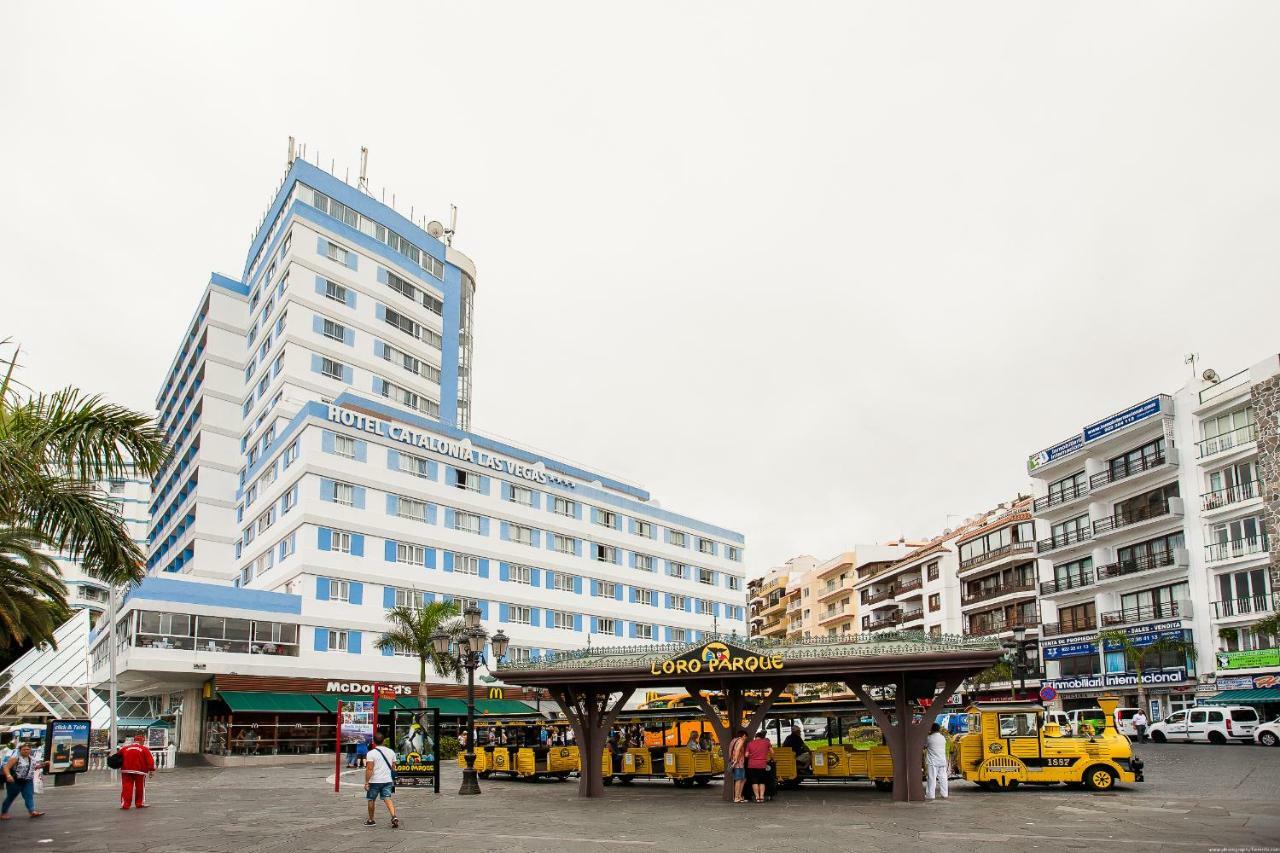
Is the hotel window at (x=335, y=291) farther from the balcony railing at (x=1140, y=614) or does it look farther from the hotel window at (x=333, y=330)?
the balcony railing at (x=1140, y=614)

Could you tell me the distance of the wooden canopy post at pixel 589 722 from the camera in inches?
1040

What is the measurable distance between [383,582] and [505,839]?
40855 millimetres

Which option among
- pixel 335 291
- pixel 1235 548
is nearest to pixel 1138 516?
pixel 1235 548

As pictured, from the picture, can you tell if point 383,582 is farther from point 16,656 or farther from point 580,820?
point 580,820

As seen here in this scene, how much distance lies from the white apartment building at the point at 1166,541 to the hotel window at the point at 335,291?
45708 millimetres

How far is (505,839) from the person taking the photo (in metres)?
17.5

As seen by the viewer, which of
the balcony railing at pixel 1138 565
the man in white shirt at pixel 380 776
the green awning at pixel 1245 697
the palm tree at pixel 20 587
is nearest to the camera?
the palm tree at pixel 20 587

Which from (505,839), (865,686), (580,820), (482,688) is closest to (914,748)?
(865,686)

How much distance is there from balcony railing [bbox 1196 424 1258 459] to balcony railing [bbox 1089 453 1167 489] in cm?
225

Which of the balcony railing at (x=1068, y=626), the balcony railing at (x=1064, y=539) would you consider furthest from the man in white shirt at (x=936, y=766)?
the balcony railing at (x=1064, y=539)

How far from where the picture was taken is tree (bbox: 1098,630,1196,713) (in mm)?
55188

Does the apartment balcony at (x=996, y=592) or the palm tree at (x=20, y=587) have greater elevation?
the apartment balcony at (x=996, y=592)

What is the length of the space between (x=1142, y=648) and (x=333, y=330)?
49.8 metres

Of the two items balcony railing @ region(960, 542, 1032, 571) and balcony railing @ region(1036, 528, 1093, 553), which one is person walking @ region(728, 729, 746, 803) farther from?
balcony railing @ region(960, 542, 1032, 571)
